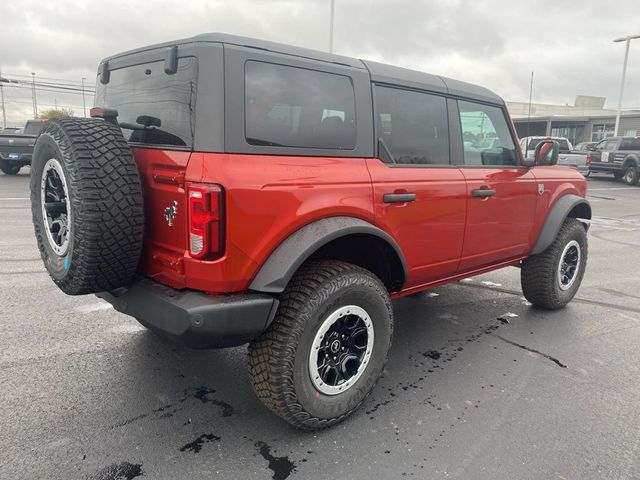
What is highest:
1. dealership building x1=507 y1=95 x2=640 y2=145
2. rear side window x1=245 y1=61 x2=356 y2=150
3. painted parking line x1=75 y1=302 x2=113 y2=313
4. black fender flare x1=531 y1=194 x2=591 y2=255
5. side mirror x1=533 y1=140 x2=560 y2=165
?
dealership building x1=507 y1=95 x2=640 y2=145

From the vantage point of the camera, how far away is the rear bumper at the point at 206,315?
2295 millimetres

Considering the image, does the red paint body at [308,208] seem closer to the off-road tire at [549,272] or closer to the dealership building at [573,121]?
the off-road tire at [549,272]

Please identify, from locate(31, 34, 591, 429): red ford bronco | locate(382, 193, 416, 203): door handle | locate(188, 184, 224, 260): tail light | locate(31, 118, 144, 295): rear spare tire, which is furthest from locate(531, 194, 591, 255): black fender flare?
locate(31, 118, 144, 295): rear spare tire

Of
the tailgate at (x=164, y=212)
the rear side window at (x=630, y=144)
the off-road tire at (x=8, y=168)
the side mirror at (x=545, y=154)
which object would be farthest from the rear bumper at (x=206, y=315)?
the rear side window at (x=630, y=144)

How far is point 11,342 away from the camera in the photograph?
3.64 m

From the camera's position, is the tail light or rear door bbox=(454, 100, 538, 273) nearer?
the tail light

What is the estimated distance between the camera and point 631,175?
69.4ft

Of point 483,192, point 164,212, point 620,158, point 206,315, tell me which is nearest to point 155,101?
point 164,212

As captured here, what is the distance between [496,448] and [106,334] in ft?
9.49

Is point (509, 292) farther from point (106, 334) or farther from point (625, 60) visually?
point (625, 60)

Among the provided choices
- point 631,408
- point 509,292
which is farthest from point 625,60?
point 631,408

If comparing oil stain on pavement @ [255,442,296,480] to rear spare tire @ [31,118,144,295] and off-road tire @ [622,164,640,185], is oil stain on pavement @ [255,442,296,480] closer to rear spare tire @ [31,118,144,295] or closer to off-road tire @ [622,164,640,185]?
rear spare tire @ [31,118,144,295]

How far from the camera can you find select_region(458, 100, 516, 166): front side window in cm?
372

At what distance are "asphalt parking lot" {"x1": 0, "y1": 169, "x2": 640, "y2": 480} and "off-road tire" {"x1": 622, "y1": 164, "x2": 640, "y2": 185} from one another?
19.6 m
